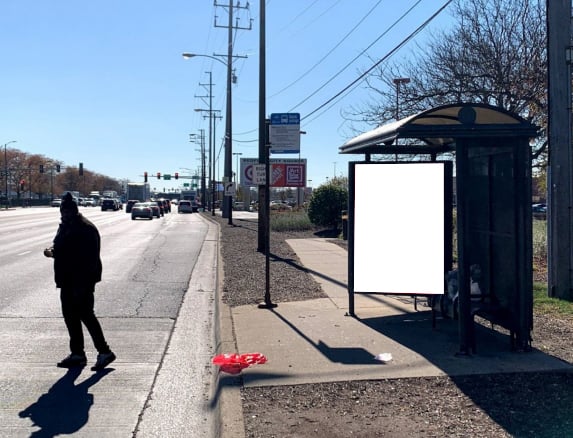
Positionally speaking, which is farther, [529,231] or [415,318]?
[415,318]

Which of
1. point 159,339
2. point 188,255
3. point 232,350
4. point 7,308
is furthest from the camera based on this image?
point 188,255

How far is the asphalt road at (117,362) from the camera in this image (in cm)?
546

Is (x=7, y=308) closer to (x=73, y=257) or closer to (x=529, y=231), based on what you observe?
(x=73, y=257)

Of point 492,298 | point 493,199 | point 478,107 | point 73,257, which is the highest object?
point 478,107

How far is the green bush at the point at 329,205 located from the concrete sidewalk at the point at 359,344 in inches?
807

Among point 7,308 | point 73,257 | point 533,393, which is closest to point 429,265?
point 533,393

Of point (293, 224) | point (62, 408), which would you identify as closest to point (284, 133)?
point (62, 408)

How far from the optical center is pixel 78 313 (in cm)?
698

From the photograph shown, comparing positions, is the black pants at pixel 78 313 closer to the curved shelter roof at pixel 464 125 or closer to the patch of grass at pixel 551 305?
the curved shelter roof at pixel 464 125

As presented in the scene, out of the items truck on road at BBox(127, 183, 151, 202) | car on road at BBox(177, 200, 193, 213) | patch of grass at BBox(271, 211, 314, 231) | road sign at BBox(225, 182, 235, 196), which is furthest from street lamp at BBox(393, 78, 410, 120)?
truck on road at BBox(127, 183, 151, 202)

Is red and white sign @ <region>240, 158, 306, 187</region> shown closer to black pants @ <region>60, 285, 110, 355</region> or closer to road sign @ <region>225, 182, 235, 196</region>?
black pants @ <region>60, 285, 110, 355</region>

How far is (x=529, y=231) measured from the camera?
22.4ft

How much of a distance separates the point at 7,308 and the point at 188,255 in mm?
11233

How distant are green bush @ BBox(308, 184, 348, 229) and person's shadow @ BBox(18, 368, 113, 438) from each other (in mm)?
25134
